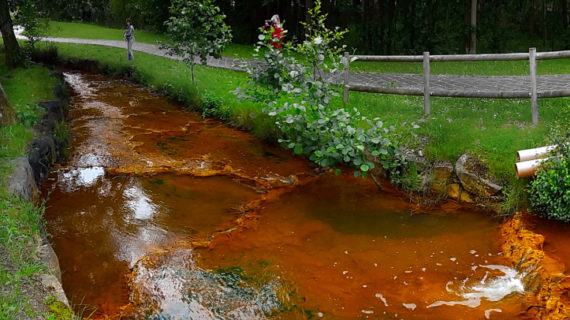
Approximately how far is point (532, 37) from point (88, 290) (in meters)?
24.4

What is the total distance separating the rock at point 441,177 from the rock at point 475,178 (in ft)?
0.52

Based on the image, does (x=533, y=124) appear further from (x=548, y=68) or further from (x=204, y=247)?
(x=548, y=68)

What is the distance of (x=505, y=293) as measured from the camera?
652cm

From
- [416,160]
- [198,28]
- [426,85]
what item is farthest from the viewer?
[198,28]

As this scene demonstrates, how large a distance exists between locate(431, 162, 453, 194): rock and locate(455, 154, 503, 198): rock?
158mm

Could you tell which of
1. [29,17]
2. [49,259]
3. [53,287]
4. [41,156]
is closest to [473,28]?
[41,156]

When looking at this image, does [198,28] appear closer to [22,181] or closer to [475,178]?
[22,181]

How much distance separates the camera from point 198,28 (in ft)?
50.5

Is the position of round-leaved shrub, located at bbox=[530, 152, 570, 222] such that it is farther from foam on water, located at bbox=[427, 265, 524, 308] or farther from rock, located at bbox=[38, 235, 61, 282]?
rock, located at bbox=[38, 235, 61, 282]

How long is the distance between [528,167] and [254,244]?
4279mm

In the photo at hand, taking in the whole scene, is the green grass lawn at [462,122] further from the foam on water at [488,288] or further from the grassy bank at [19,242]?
the grassy bank at [19,242]

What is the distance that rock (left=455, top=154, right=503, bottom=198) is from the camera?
859cm

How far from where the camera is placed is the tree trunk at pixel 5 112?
35.6 feet

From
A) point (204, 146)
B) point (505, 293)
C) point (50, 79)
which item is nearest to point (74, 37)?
point (50, 79)
